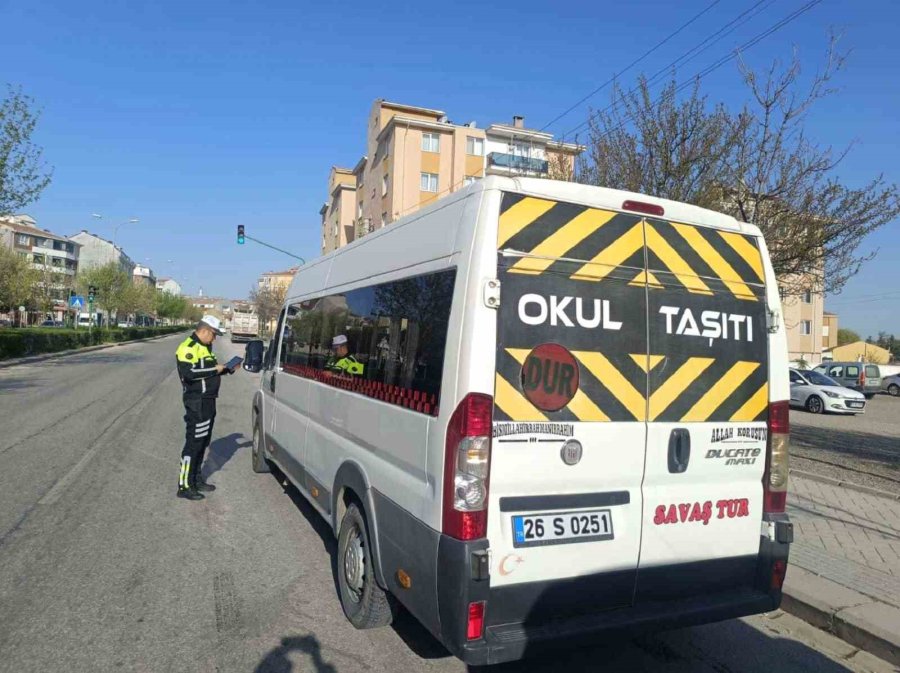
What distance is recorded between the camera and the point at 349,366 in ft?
14.7

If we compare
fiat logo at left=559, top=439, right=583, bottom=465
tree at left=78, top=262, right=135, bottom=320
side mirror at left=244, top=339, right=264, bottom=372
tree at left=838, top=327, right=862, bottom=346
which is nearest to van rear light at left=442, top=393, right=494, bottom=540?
fiat logo at left=559, top=439, right=583, bottom=465

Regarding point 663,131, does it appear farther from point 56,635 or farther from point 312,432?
point 56,635

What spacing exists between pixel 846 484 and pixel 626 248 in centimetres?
665

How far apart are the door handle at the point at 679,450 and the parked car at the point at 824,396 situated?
2050cm

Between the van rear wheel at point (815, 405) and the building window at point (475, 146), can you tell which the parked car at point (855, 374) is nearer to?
the van rear wheel at point (815, 405)

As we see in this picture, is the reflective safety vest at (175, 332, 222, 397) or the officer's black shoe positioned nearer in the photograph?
the reflective safety vest at (175, 332, 222, 397)

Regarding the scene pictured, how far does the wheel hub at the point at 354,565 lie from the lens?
155 inches

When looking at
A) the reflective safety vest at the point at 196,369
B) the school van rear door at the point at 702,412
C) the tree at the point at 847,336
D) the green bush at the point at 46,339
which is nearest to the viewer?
the school van rear door at the point at 702,412

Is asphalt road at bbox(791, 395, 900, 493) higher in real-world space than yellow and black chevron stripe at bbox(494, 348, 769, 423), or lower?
lower

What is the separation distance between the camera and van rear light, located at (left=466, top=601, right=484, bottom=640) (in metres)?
2.81

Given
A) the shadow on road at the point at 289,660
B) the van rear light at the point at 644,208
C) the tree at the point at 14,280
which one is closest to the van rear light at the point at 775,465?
the van rear light at the point at 644,208

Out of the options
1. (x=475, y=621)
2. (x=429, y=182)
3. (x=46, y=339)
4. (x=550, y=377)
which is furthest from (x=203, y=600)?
(x=429, y=182)

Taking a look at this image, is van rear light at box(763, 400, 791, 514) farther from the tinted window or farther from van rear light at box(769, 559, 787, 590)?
the tinted window

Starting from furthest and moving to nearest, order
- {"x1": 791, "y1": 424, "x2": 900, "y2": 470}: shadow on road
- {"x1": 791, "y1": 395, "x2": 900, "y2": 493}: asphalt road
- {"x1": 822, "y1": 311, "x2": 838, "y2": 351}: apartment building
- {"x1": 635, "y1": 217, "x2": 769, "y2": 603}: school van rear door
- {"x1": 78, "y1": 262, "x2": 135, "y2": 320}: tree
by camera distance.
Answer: {"x1": 822, "y1": 311, "x2": 838, "y2": 351}: apartment building → {"x1": 78, "y1": 262, "x2": 135, "y2": 320}: tree → {"x1": 791, "y1": 424, "x2": 900, "y2": 470}: shadow on road → {"x1": 791, "y1": 395, "x2": 900, "y2": 493}: asphalt road → {"x1": 635, "y1": 217, "x2": 769, "y2": 603}: school van rear door
